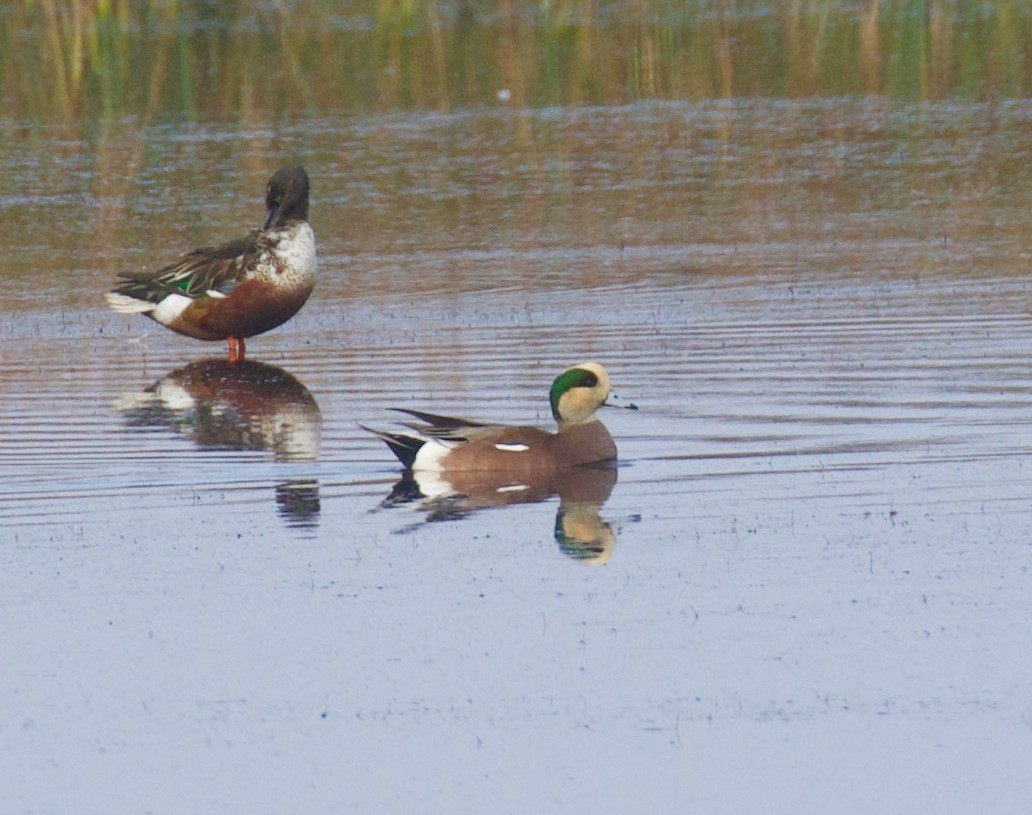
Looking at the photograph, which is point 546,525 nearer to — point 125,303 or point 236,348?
point 236,348

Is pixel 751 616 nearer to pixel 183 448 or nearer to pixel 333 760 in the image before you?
pixel 333 760

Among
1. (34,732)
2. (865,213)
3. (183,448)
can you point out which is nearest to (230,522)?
(183,448)

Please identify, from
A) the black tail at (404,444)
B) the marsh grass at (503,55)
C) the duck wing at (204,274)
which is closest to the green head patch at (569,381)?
the black tail at (404,444)

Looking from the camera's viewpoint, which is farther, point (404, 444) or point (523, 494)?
point (404, 444)

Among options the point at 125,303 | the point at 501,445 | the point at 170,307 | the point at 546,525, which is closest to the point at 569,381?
the point at 501,445

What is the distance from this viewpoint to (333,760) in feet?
22.3

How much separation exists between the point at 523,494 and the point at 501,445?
403 millimetres

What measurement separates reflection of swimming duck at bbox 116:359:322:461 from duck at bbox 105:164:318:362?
0.33m

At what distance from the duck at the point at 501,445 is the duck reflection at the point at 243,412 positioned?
57cm

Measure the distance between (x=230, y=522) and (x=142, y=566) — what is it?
84cm

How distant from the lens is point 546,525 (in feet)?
32.1

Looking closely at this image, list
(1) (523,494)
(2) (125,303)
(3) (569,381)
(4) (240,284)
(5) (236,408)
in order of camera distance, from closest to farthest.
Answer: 1. (1) (523,494)
2. (3) (569,381)
3. (5) (236,408)
4. (4) (240,284)
5. (2) (125,303)

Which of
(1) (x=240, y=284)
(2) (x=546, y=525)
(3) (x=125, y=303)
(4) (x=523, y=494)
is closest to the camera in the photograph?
(2) (x=546, y=525)

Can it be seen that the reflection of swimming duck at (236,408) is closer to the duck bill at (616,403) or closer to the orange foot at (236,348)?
the orange foot at (236,348)
